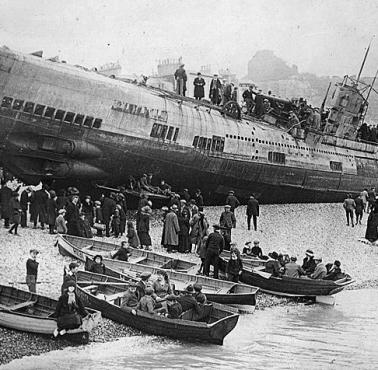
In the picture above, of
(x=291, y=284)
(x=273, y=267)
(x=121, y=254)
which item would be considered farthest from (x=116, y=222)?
(x=291, y=284)

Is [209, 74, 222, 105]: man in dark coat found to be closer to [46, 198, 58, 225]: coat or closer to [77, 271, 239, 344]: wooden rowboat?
[46, 198, 58, 225]: coat

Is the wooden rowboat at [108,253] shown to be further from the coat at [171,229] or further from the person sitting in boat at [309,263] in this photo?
the person sitting in boat at [309,263]

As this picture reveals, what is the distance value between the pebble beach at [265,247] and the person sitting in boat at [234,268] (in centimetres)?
103

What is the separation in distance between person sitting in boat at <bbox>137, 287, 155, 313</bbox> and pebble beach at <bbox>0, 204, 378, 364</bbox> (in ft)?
2.23

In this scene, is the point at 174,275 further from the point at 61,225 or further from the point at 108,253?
the point at 61,225

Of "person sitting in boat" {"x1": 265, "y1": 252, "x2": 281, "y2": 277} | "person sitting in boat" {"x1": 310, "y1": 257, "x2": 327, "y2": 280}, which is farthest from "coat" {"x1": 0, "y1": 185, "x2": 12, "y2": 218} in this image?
"person sitting in boat" {"x1": 310, "y1": 257, "x2": 327, "y2": 280}

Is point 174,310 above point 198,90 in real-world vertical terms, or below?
below

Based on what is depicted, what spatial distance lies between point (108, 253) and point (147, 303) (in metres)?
5.98

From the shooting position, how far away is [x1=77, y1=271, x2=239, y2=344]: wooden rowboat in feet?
42.2

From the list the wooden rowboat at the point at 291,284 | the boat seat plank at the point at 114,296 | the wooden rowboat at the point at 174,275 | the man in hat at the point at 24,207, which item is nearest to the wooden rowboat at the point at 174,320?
the boat seat plank at the point at 114,296

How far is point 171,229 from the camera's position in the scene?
21625 millimetres

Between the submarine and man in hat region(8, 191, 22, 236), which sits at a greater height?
the submarine

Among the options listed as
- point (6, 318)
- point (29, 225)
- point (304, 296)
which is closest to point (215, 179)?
point (29, 225)

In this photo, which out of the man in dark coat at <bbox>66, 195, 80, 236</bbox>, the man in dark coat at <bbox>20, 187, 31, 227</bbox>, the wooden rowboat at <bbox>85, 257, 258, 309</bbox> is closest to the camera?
the wooden rowboat at <bbox>85, 257, 258, 309</bbox>
